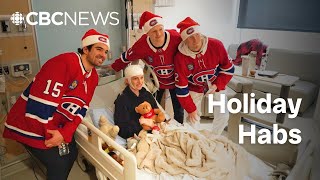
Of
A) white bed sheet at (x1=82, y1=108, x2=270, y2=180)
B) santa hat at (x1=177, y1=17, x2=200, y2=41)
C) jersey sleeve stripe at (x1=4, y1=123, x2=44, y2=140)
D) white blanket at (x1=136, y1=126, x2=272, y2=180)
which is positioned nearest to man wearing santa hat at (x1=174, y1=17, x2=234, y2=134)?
santa hat at (x1=177, y1=17, x2=200, y2=41)

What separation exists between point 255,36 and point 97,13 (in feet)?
9.07

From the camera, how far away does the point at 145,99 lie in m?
1.92

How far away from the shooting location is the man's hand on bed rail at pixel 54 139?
145 cm

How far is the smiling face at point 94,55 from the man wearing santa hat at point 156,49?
55 cm

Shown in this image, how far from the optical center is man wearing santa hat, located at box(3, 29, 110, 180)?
1.37 m

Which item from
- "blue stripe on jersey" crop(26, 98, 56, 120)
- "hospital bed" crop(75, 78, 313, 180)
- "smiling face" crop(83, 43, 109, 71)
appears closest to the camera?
"hospital bed" crop(75, 78, 313, 180)

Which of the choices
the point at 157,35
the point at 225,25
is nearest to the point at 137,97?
the point at 157,35

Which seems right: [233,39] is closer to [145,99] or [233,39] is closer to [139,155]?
[145,99]

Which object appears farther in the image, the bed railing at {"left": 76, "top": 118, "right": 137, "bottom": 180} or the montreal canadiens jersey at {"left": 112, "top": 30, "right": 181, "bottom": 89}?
the montreal canadiens jersey at {"left": 112, "top": 30, "right": 181, "bottom": 89}

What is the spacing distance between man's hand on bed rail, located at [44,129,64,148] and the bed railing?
0.17 metres

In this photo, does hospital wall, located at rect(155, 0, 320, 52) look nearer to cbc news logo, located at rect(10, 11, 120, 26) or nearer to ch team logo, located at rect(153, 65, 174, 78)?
cbc news logo, located at rect(10, 11, 120, 26)

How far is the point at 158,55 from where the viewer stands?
6.68 ft

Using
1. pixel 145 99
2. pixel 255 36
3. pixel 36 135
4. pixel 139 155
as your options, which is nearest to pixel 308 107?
pixel 255 36

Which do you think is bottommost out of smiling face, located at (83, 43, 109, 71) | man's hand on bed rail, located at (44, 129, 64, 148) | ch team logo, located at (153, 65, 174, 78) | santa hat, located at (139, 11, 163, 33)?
man's hand on bed rail, located at (44, 129, 64, 148)
